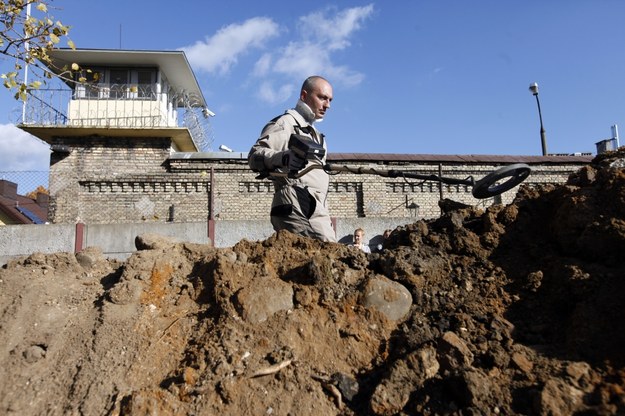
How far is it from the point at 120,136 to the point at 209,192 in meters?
4.44

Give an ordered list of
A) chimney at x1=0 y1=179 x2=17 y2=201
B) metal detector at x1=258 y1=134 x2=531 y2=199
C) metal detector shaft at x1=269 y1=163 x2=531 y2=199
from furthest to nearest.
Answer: chimney at x1=0 y1=179 x2=17 y2=201 < metal detector shaft at x1=269 y1=163 x2=531 y2=199 < metal detector at x1=258 y1=134 x2=531 y2=199

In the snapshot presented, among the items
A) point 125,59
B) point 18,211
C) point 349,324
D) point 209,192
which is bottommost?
point 349,324

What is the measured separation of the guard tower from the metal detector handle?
23.9 feet

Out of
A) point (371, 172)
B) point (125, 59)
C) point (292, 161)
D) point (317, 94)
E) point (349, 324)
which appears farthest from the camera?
point (125, 59)

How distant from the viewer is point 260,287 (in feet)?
8.95

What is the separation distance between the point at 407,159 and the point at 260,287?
11.8 m

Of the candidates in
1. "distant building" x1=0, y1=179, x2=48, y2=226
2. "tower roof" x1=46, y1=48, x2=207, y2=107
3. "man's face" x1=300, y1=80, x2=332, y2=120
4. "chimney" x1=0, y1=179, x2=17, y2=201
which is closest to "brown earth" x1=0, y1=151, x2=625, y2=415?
"man's face" x1=300, y1=80, x2=332, y2=120

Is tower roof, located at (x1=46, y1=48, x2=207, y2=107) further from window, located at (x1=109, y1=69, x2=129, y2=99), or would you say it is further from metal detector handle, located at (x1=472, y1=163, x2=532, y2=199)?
metal detector handle, located at (x1=472, y1=163, x2=532, y2=199)

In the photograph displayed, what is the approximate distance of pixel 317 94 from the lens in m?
3.96

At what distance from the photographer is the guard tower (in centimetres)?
1293

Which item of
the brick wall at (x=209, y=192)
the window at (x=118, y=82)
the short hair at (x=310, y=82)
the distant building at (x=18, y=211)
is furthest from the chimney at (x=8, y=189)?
the short hair at (x=310, y=82)

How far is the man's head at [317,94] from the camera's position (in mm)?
3965

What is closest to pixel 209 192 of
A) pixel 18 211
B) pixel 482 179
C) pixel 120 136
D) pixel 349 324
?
pixel 120 136

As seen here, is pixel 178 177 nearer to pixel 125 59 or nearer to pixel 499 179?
pixel 125 59
